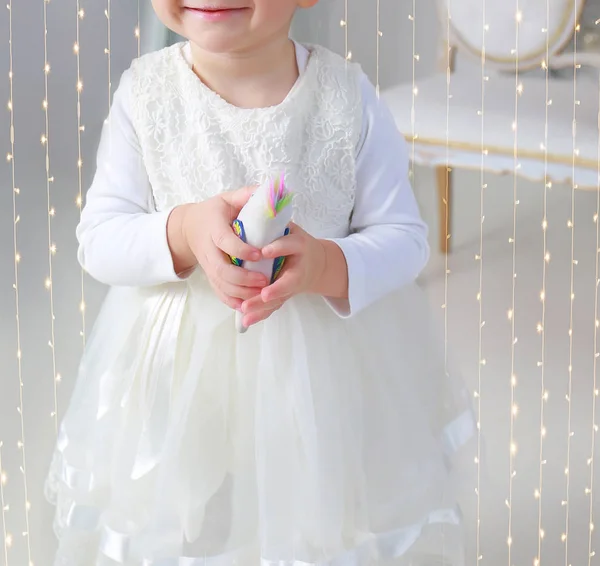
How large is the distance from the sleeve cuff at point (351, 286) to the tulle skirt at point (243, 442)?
18 mm

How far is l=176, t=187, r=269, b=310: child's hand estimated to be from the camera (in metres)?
0.62

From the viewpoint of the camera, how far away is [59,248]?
0.88 meters

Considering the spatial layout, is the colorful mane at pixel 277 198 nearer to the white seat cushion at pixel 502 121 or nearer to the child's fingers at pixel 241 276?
the child's fingers at pixel 241 276

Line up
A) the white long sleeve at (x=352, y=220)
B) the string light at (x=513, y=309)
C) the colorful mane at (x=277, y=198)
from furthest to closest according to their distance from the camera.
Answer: the string light at (x=513, y=309) < the white long sleeve at (x=352, y=220) < the colorful mane at (x=277, y=198)

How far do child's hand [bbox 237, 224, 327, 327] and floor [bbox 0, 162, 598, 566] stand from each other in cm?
30

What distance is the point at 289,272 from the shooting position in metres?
0.64

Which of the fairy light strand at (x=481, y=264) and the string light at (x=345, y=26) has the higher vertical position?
the string light at (x=345, y=26)

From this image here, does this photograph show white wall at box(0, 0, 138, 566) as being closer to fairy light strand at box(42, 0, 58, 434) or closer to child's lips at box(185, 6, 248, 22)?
fairy light strand at box(42, 0, 58, 434)

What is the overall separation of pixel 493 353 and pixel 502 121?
0.89 ft

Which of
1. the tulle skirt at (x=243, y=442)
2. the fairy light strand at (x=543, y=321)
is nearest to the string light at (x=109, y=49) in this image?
the tulle skirt at (x=243, y=442)

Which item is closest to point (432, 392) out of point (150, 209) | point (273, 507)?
point (273, 507)

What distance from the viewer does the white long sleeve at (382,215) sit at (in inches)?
28.4

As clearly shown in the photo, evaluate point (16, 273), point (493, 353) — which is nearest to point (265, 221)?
point (16, 273)

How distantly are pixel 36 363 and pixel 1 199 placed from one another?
18 centimetres
